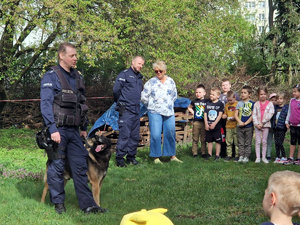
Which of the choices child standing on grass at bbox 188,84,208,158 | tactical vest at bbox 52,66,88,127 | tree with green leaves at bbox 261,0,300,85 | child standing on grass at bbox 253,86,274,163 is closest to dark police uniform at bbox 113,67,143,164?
child standing on grass at bbox 188,84,208,158

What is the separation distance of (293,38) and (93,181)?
74.8ft

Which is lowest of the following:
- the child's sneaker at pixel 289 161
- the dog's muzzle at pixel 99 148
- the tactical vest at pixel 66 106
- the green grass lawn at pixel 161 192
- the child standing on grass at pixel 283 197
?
the green grass lawn at pixel 161 192

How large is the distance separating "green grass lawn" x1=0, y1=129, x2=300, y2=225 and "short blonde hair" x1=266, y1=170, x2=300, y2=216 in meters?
2.76

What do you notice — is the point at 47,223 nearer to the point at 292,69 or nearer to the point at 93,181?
the point at 93,181

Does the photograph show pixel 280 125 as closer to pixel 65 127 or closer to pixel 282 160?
pixel 282 160

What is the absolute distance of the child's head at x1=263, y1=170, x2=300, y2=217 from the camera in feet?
8.21

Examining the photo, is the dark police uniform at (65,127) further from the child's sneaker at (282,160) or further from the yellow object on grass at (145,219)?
the child's sneaker at (282,160)

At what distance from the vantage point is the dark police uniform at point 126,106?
30.6 feet

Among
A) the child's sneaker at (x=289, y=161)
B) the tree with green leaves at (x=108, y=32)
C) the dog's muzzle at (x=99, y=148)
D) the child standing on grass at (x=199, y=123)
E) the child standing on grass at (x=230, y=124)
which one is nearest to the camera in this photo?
the dog's muzzle at (x=99, y=148)

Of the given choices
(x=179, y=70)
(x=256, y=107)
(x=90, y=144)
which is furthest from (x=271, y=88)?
(x=90, y=144)

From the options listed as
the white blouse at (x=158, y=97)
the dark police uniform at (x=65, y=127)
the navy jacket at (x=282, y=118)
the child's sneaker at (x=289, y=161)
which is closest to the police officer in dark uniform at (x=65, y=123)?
the dark police uniform at (x=65, y=127)

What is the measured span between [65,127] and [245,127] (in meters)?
5.12

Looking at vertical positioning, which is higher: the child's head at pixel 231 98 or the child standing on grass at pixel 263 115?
the child's head at pixel 231 98

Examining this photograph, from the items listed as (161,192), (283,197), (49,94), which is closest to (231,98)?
(161,192)
